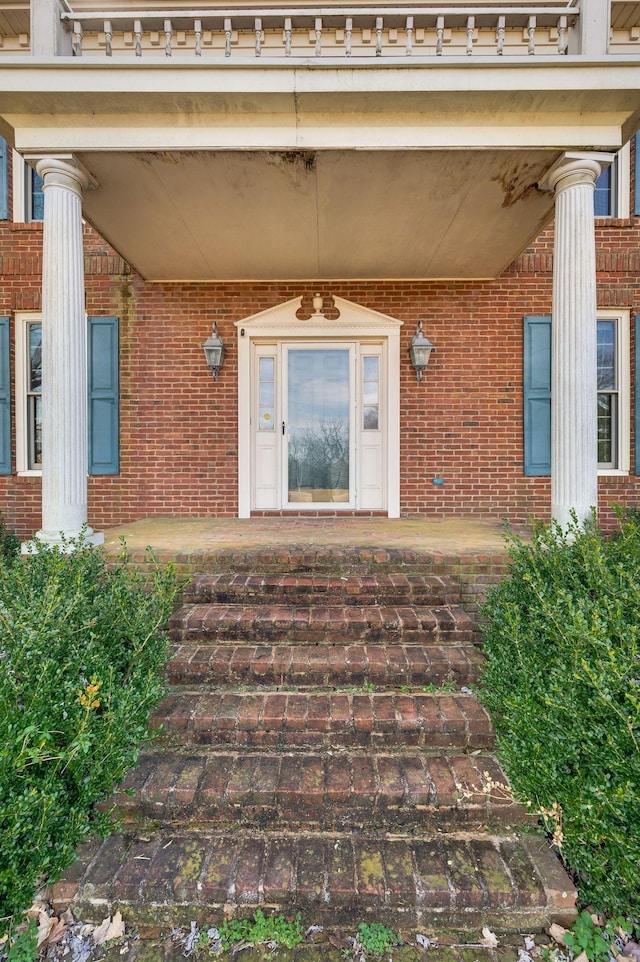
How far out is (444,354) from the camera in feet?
16.7

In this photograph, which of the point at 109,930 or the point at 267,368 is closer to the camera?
the point at 109,930

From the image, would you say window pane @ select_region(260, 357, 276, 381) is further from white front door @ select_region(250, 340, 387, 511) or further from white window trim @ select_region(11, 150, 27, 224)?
white window trim @ select_region(11, 150, 27, 224)

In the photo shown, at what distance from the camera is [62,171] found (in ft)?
10.1

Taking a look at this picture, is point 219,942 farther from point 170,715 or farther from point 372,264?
point 372,264

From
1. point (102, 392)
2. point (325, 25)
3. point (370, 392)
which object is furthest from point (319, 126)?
point (102, 392)

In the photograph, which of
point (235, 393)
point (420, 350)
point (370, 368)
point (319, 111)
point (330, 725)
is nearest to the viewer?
point (330, 725)

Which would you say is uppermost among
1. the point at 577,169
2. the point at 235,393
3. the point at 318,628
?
the point at 577,169

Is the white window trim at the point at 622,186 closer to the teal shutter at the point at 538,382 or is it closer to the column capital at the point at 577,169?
the teal shutter at the point at 538,382

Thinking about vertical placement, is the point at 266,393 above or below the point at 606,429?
above

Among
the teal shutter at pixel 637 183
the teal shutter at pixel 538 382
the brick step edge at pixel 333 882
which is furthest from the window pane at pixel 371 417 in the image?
the brick step edge at pixel 333 882

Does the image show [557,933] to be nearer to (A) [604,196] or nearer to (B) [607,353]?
(B) [607,353]

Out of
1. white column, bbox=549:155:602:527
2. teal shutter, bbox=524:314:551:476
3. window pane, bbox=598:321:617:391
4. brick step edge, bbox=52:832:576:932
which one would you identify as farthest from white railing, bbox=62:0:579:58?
brick step edge, bbox=52:832:576:932

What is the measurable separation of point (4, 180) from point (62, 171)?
2848 millimetres

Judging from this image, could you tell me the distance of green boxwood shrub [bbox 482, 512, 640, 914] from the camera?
54.6 inches
